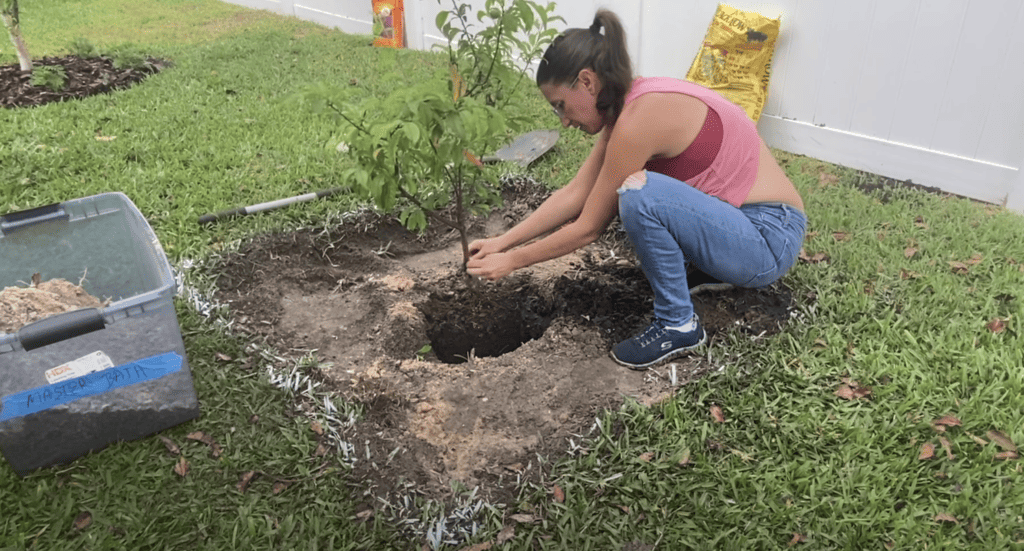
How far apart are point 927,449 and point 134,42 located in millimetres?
8667

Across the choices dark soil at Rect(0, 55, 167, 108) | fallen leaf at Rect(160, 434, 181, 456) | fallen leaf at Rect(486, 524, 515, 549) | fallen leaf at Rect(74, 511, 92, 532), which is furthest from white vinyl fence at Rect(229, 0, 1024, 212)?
dark soil at Rect(0, 55, 167, 108)

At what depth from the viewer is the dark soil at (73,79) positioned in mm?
5344

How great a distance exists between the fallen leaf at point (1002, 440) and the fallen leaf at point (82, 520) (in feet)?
8.92

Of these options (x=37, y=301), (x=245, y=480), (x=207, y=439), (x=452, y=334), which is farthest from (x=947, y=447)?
(x=37, y=301)

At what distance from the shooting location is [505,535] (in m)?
1.81

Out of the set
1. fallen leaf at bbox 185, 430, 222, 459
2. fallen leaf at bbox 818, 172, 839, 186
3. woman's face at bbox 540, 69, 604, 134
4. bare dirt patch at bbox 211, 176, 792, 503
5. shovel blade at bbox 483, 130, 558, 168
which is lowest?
fallen leaf at bbox 185, 430, 222, 459

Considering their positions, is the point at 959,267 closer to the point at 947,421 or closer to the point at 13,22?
the point at 947,421

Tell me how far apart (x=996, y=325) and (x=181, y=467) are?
2957 mm

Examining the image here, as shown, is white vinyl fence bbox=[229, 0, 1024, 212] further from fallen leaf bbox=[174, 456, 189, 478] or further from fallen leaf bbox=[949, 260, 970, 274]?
fallen leaf bbox=[174, 456, 189, 478]

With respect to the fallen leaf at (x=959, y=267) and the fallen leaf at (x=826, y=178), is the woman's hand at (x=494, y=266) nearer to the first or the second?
the fallen leaf at (x=959, y=267)

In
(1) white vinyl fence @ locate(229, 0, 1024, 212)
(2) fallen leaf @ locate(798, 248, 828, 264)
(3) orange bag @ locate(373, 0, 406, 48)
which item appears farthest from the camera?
(3) orange bag @ locate(373, 0, 406, 48)

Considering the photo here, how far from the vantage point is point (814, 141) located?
14.0 ft

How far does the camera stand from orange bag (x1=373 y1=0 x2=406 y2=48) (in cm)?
726

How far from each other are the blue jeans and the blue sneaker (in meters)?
0.05
